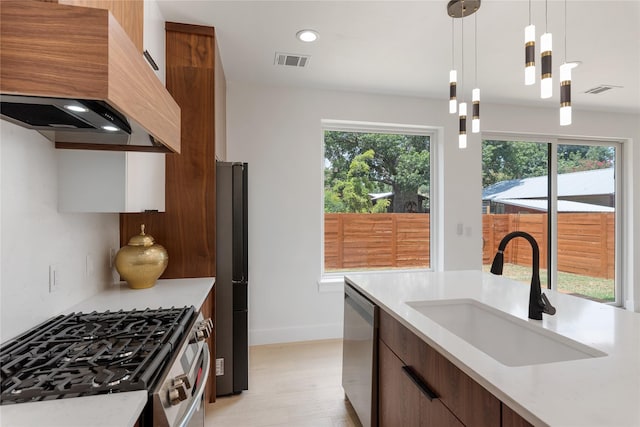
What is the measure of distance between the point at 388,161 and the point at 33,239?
3.24 meters

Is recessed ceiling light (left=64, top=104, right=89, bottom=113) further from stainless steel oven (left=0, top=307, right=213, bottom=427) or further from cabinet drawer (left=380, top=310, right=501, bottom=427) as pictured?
cabinet drawer (left=380, top=310, right=501, bottom=427)

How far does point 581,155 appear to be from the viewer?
4.30m

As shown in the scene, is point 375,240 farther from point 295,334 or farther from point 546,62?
point 546,62

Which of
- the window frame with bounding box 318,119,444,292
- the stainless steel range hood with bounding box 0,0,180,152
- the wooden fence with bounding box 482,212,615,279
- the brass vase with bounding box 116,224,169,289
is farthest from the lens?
the wooden fence with bounding box 482,212,615,279

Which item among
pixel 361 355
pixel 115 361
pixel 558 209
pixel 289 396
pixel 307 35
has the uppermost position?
pixel 307 35

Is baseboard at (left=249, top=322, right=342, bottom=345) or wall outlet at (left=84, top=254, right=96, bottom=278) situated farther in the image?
baseboard at (left=249, top=322, right=342, bottom=345)

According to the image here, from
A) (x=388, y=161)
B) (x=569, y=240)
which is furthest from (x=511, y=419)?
(x=569, y=240)

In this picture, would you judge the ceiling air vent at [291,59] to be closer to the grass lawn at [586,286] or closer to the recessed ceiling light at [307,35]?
the recessed ceiling light at [307,35]

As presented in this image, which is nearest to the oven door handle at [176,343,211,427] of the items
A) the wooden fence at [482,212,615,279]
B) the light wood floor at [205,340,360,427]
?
the light wood floor at [205,340,360,427]

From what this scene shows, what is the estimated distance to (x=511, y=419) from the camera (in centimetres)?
80

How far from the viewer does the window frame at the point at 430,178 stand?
3.51 metres

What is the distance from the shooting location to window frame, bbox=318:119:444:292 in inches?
138

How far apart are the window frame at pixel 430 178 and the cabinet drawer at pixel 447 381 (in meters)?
1.99

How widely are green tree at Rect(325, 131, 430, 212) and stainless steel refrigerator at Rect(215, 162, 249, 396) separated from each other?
4.87ft
